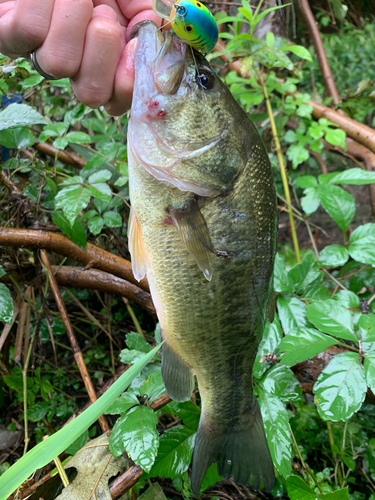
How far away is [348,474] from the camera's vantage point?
179 cm

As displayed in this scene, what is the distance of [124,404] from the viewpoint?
1.25 metres

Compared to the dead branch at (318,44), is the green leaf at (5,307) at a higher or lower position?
lower

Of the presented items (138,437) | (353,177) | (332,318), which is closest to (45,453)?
(138,437)

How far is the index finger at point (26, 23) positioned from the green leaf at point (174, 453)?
1.37 m

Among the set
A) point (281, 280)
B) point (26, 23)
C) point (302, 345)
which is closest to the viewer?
point (26, 23)

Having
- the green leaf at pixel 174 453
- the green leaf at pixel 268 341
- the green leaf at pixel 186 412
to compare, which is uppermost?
the green leaf at pixel 268 341

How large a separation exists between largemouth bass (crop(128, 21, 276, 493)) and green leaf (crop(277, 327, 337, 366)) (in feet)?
0.38

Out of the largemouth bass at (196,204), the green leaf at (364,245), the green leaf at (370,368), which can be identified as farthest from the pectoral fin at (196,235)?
the green leaf at (364,245)

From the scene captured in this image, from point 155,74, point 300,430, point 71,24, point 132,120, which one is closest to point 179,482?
point 300,430

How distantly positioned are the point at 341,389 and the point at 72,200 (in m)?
1.15

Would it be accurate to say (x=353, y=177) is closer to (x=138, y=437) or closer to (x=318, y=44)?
(x=138, y=437)

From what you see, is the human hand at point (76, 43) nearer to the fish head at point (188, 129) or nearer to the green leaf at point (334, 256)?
the fish head at point (188, 129)

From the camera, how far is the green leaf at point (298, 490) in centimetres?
114

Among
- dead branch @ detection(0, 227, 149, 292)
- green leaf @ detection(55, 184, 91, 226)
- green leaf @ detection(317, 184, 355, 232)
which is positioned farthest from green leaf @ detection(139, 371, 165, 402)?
green leaf @ detection(317, 184, 355, 232)
